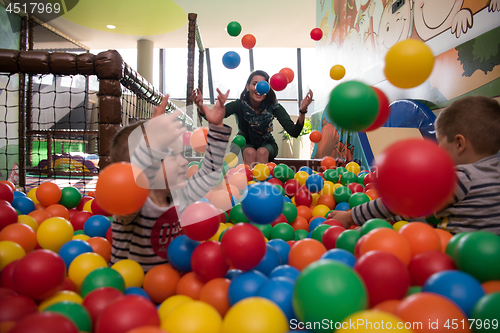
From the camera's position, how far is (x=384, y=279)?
539mm

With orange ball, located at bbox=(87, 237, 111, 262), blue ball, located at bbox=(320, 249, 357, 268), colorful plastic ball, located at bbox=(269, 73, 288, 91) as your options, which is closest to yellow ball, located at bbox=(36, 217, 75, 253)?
orange ball, located at bbox=(87, 237, 111, 262)

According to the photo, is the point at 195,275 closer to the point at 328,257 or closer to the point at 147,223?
the point at 147,223

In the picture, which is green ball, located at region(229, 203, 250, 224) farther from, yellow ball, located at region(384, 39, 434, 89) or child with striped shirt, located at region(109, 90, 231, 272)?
yellow ball, located at region(384, 39, 434, 89)

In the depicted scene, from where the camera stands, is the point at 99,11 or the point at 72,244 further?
the point at 99,11

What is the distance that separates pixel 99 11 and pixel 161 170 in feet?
16.7

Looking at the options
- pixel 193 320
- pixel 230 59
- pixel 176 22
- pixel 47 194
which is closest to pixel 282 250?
pixel 193 320

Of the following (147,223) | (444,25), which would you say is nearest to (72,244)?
(147,223)

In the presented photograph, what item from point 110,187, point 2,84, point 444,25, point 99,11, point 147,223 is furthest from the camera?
point 99,11

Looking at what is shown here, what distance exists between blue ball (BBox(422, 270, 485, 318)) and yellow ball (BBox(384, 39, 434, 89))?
1.39ft

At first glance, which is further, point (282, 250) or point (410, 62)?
point (282, 250)

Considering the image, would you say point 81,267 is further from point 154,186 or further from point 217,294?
point 217,294

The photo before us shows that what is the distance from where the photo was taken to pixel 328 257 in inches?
27.5

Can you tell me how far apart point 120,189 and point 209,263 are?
0.25 m

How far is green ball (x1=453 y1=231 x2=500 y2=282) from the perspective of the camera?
59cm
